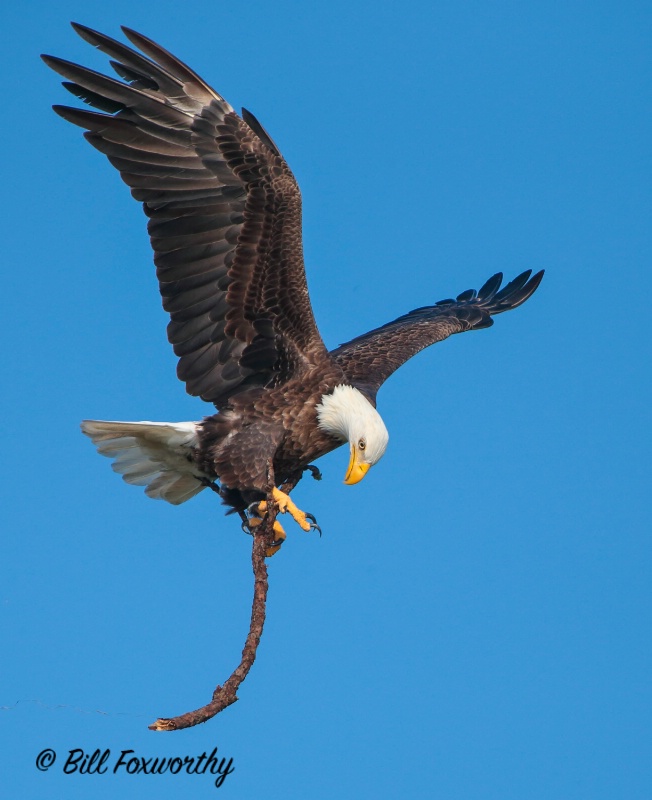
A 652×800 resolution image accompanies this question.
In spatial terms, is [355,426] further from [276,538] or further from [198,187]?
[198,187]

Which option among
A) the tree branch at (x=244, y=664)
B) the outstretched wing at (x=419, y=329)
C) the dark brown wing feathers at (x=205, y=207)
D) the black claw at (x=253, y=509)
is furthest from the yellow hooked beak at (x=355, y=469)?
the tree branch at (x=244, y=664)

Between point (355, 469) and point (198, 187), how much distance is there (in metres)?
1.47

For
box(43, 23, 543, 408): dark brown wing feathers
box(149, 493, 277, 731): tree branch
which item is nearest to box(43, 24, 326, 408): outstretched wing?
box(43, 23, 543, 408): dark brown wing feathers

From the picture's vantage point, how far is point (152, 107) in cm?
525

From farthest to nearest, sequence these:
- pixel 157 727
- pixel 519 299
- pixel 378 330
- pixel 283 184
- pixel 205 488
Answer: pixel 519 299 < pixel 378 330 < pixel 205 488 < pixel 283 184 < pixel 157 727

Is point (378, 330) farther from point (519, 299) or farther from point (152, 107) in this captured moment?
point (152, 107)

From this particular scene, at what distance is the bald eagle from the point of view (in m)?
5.20

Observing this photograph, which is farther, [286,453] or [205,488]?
[205,488]

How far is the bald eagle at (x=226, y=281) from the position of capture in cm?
520

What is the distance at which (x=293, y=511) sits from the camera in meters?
5.26

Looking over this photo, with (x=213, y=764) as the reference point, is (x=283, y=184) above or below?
above

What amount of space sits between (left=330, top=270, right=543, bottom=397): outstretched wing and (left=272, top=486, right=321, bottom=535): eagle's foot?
0.90m

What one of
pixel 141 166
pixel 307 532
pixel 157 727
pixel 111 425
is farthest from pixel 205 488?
pixel 157 727

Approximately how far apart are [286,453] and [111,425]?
0.89 meters
